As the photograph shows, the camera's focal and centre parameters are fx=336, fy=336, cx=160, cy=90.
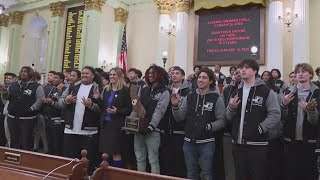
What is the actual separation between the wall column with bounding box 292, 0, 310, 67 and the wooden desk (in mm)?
7242

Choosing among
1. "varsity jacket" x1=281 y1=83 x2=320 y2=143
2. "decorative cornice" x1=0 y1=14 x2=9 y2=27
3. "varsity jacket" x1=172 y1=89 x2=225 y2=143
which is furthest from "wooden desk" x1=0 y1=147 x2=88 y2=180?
"decorative cornice" x1=0 y1=14 x2=9 y2=27

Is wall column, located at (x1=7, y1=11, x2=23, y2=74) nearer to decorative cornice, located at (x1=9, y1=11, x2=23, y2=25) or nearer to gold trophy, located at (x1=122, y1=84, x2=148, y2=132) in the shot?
decorative cornice, located at (x1=9, y1=11, x2=23, y2=25)

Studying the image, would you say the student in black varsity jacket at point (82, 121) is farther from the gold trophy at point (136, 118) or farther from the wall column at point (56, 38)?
the wall column at point (56, 38)

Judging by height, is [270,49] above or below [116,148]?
above

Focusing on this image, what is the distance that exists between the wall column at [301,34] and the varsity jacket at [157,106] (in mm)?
5645

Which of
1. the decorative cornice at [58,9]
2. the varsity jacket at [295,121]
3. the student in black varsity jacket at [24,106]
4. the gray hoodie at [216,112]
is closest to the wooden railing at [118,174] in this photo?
the gray hoodie at [216,112]

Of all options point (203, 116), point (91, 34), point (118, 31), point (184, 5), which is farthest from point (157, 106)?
point (118, 31)

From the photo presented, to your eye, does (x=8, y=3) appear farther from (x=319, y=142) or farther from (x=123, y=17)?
(x=319, y=142)

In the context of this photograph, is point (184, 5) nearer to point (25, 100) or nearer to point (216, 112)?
point (25, 100)

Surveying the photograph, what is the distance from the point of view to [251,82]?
9.77 feet

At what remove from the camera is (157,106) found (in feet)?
11.5

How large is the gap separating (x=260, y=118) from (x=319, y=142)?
0.51 metres

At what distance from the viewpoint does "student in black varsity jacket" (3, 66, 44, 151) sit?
4.60m

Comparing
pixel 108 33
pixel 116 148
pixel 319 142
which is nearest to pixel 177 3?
pixel 108 33
